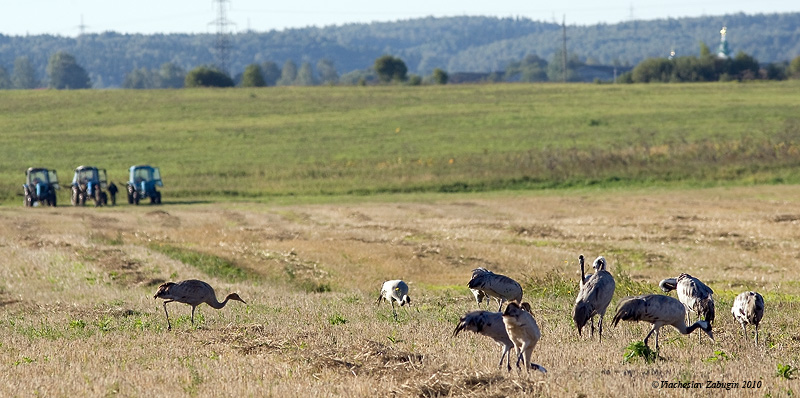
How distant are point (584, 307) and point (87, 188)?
4510cm

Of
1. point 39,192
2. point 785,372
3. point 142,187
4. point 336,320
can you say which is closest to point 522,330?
point 785,372

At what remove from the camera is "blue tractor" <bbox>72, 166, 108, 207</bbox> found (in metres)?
52.0

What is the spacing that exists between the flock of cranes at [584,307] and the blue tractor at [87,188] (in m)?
39.1

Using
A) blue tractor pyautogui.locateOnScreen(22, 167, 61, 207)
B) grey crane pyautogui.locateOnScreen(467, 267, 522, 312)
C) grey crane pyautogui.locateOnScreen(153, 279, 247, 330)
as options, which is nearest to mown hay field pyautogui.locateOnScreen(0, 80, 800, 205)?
blue tractor pyautogui.locateOnScreen(22, 167, 61, 207)

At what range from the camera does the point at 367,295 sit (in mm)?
19500

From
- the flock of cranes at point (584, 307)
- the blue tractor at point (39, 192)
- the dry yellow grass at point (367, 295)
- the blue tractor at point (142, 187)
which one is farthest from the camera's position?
the blue tractor at point (39, 192)

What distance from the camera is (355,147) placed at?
231 feet

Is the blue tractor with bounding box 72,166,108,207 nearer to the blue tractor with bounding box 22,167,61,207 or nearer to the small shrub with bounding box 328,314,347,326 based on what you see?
the blue tractor with bounding box 22,167,61,207

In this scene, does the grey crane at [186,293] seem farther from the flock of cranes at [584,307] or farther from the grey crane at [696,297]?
the grey crane at [696,297]

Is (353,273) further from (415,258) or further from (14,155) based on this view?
(14,155)

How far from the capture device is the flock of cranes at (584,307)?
10.3 meters

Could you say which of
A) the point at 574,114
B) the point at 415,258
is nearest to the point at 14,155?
the point at 574,114

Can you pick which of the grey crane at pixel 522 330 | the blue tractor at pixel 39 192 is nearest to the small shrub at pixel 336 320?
the grey crane at pixel 522 330

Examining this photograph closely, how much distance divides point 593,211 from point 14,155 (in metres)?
46.4
